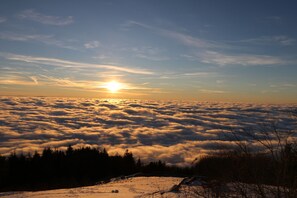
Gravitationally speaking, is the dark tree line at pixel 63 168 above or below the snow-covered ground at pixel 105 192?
below

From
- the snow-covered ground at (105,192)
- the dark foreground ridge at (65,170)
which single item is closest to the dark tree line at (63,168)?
the dark foreground ridge at (65,170)

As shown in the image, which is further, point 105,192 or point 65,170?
point 65,170

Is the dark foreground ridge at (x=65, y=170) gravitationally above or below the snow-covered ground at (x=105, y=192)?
below

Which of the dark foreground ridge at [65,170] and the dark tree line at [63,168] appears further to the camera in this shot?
the dark tree line at [63,168]

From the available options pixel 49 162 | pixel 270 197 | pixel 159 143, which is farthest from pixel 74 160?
pixel 159 143

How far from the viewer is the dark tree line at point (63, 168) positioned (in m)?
60.9

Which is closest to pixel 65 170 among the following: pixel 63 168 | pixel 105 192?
pixel 63 168

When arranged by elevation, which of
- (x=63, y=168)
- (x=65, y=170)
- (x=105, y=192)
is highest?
(x=105, y=192)

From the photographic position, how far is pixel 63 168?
6788 centimetres

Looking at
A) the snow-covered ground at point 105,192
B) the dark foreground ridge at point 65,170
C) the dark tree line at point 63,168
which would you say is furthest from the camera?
the dark tree line at point 63,168

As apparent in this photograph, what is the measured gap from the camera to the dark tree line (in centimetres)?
6088

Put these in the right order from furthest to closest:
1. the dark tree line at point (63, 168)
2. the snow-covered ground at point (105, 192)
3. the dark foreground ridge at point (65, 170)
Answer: the dark tree line at point (63, 168), the dark foreground ridge at point (65, 170), the snow-covered ground at point (105, 192)

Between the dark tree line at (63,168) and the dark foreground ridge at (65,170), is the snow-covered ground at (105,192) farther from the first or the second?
the dark tree line at (63,168)

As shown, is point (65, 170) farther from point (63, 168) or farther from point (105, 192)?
point (105, 192)
